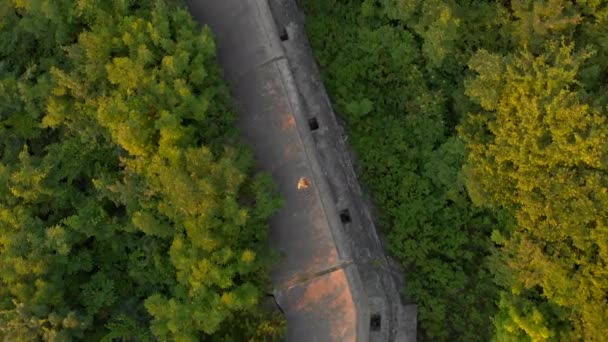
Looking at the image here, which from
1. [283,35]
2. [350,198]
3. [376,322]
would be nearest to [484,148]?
[350,198]

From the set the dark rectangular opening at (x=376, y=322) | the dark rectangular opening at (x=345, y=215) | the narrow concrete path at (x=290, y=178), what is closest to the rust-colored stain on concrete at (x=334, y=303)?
the narrow concrete path at (x=290, y=178)

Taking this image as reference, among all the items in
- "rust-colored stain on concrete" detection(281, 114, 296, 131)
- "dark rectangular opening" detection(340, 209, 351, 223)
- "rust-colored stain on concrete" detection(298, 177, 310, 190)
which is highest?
"rust-colored stain on concrete" detection(281, 114, 296, 131)

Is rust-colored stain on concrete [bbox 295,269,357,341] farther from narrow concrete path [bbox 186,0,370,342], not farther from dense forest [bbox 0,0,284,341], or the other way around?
dense forest [bbox 0,0,284,341]

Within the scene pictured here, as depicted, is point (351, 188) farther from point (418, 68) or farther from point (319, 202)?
point (418, 68)

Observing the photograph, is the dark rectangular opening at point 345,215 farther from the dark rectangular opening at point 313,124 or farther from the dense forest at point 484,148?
the dark rectangular opening at point 313,124

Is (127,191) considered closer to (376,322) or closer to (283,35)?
(283,35)

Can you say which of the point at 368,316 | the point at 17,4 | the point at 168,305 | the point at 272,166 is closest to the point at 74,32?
the point at 17,4

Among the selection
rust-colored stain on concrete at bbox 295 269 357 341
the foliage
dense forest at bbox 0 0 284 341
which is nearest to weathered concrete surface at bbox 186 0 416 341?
rust-colored stain on concrete at bbox 295 269 357 341
